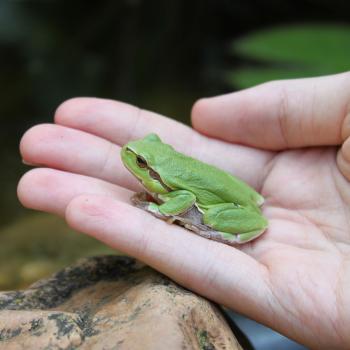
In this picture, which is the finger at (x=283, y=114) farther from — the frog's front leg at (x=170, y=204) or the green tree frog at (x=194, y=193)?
the frog's front leg at (x=170, y=204)

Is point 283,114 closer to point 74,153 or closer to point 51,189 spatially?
point 74,153

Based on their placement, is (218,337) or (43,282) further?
(43,282)

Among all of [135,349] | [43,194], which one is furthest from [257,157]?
[135,349]

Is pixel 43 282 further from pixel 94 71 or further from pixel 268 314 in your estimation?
pixel 94 71

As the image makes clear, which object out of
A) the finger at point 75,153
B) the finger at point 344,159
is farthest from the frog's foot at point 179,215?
the finger at point 344,159

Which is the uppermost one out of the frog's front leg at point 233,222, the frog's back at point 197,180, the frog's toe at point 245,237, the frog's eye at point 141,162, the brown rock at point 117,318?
the frog's eye at point 141,162

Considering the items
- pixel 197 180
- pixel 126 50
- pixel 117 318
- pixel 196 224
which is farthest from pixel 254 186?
pixel 126 50
